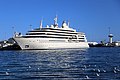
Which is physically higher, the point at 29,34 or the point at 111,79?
the point at 29,34

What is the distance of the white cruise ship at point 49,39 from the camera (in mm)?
130875

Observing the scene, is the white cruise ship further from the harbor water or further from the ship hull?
the harbor water

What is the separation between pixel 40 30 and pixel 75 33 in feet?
75.4

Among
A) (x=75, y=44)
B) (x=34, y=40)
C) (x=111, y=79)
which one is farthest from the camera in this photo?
(x=75, y=44)

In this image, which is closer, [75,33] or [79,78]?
[79,78]

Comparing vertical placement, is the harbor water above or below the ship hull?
below

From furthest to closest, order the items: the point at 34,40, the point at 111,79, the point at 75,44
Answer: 1. the point at 75,44
2. the point at 34,40
3. the point at 111,79

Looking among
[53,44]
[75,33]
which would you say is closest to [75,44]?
[75,33]

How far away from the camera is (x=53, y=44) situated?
136 meters

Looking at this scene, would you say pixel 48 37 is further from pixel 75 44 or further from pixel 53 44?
pixel 75 44

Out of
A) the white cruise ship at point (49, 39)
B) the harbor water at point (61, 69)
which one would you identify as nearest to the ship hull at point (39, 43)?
the white cruise ship at point (49, 39)

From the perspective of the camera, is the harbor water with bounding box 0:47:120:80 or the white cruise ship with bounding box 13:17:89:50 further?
the white cruise ship with bounding box 13:17:89:50

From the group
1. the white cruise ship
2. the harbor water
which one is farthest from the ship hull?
the harbor water

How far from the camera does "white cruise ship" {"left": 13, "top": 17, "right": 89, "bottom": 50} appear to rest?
131m
